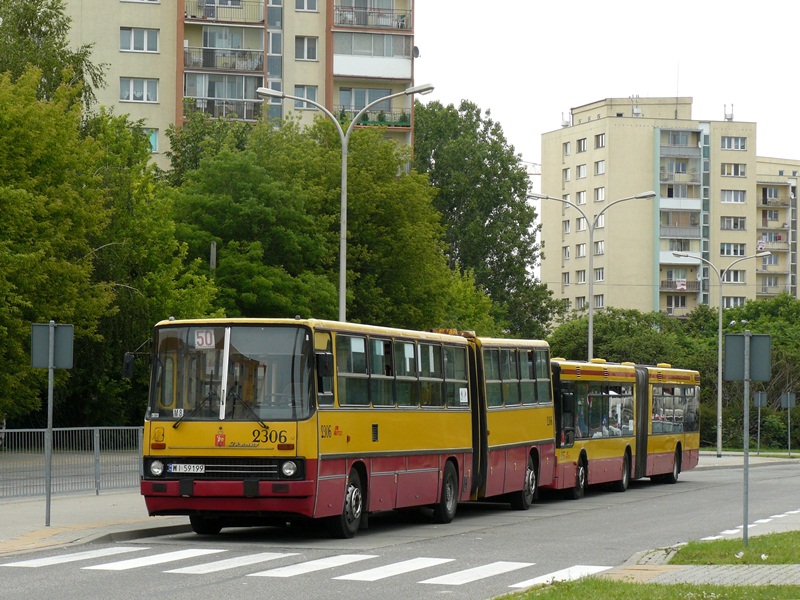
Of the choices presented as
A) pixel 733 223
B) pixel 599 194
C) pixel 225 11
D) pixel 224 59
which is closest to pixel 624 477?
pixel 224 59

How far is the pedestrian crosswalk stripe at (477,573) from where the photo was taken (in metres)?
14.6

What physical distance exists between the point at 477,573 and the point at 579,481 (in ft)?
52.5

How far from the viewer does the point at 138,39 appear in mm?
75750

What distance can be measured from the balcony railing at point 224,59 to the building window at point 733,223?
57.3 metres

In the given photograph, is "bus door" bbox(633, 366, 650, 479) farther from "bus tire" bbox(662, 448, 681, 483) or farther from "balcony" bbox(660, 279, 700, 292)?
"balcony" bbox(660, 279, 700, 292)

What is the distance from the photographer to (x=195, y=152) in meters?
67.3

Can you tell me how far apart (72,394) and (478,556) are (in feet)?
114

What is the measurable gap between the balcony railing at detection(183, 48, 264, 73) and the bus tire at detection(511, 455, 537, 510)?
5205 cm

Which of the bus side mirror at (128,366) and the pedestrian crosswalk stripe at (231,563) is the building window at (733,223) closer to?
the bus side mirror at (128,366)

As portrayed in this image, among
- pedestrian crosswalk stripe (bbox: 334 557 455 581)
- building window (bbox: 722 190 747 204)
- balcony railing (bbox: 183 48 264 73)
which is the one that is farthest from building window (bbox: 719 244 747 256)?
pedestrian crosswalk stripe (bbox: 334 557 455 581)

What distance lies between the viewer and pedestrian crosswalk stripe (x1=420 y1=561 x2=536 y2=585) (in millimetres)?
14609

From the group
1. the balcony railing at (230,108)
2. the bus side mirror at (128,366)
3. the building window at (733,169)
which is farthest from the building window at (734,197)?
the bus side mirror at (128,366)

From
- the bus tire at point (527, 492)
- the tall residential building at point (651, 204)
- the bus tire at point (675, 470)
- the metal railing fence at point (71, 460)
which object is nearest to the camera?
the metal railing fence at point (71, 460)

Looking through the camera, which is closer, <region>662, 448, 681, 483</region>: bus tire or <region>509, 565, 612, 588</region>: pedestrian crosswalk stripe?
<region>509, 565, 612, 588</region>: pedestrian crosswalk stripe
